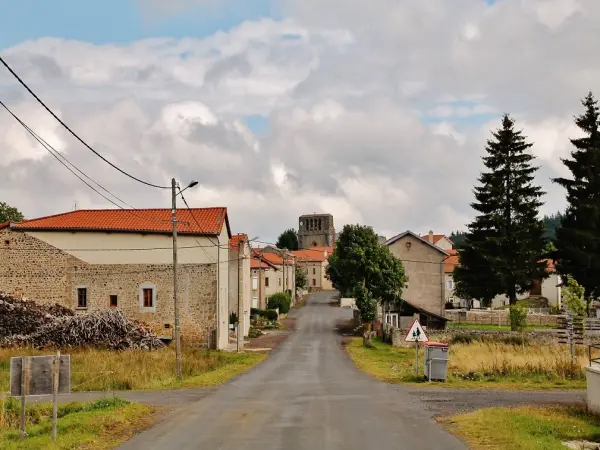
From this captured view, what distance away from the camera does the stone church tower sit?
7470 inches

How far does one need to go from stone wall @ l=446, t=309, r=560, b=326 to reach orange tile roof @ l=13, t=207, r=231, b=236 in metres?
26.1

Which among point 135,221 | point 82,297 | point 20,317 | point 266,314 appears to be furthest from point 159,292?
point 266,314

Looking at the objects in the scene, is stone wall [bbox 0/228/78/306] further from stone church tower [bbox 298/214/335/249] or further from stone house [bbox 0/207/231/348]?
stone church tower [bbox 298/214/335/249]

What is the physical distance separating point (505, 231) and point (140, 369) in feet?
111

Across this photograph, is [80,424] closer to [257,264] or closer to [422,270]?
[422,270]

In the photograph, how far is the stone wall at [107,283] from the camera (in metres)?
44.6

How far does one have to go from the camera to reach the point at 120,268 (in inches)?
1780

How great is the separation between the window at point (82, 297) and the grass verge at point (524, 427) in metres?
33.8

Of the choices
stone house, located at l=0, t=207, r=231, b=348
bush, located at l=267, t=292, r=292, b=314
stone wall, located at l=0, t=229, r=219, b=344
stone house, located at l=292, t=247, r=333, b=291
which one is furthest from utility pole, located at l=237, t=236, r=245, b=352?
stone house, located at l=292, t=247, r=333, b=291

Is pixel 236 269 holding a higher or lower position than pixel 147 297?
higher

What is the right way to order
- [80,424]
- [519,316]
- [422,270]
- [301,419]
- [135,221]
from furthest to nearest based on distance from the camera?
[422,270]
[135,221]
[519,316]
[301,419]
[80,424]

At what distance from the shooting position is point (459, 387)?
77.0 feet

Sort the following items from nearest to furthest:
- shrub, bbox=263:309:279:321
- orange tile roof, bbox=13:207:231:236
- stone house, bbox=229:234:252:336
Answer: orange tile roof, bbox=13:207:231:236
stone house, bbox=229:234:252:336
shrub, bbox=263:309:279:321

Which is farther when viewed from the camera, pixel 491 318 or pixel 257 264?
pixel 257 264
